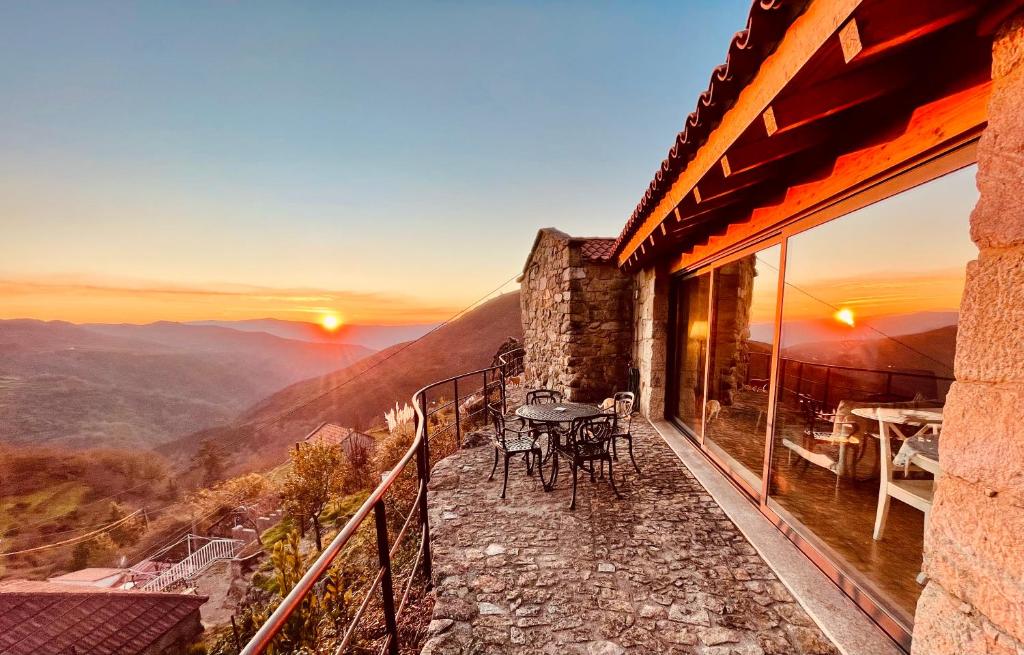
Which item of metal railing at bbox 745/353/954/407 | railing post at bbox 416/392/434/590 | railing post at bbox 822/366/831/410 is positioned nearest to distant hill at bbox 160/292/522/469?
metal railing at bbox 745/353/954/407

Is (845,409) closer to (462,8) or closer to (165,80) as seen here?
(462,8)

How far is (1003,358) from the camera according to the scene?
3.67 feet

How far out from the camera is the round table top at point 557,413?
3.71 meters

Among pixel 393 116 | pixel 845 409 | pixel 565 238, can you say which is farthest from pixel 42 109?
pixel 845 409

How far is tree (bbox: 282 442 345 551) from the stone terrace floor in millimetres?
6203

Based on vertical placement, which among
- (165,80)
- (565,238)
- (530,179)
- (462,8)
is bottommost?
(565,238)

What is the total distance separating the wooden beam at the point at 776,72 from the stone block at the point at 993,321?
884 mm

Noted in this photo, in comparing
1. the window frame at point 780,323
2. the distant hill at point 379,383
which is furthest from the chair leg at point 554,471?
the distant hill at point 379,383

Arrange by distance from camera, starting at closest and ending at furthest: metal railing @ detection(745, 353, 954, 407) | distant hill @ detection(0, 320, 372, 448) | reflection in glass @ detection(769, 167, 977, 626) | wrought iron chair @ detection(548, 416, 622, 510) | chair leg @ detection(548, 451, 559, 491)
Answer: reflection in glass @ detection(769, 167, 977, 626) < metal railing @ detection(745, 353, 954, 407) < wrought iron chair @ detection(548, 416, 622, 510) < chair leg @ detection(548, 451, 559, 491) < distant hill @ detection(0, 320, 372, 448)

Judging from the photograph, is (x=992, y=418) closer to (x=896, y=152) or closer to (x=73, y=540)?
(x=896, y=152)

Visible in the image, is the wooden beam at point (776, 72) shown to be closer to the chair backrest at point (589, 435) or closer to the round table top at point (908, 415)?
the round table top at point (908, 415)

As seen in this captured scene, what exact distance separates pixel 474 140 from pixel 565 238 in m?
5.96

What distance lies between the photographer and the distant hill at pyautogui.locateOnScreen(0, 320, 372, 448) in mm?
40062

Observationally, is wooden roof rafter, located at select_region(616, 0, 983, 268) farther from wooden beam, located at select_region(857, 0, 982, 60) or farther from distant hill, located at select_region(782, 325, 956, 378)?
distant hill, located at select_region(782, 325, 956, 378)
